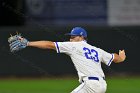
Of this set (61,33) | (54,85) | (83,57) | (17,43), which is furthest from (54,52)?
(83,57)

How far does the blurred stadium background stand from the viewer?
67.6 ft

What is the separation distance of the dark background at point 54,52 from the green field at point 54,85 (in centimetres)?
47

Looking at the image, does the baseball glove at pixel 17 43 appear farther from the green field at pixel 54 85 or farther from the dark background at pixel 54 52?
the dark background at pixel 54 52

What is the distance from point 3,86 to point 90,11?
4.64 m

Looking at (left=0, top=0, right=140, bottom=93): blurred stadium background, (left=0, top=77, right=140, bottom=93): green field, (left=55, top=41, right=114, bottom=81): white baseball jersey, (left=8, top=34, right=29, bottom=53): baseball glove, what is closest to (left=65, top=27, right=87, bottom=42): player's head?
(left=55, top=41, right=114, bottom=81): white baseball jersey

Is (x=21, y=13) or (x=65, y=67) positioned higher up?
(x=21, y=13)

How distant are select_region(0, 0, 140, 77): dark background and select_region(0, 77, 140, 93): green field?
47 cm

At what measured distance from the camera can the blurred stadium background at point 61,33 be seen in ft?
67.6

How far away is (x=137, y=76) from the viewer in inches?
824

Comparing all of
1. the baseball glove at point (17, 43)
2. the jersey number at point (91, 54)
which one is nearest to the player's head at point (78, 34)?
the jersey number at point (91, 54)

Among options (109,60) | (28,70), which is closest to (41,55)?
(28,70)

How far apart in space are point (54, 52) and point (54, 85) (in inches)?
89.5

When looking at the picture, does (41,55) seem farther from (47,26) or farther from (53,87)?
(53,87)

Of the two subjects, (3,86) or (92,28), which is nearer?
(3,86)
